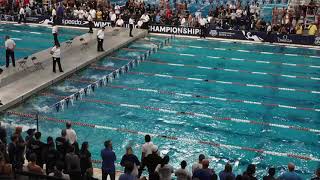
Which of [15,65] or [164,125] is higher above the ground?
[15,65]

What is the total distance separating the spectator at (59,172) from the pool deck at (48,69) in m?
6.36

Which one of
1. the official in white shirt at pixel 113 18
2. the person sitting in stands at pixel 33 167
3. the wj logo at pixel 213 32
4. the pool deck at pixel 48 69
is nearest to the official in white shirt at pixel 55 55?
the pool deck at pixel 48 69

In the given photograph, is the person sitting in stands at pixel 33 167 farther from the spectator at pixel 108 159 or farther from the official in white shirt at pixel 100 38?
the official in white shirt at pixel 100 38

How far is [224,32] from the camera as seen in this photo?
81.7 ft

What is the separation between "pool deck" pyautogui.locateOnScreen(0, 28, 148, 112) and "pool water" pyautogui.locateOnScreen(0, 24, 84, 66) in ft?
5.51

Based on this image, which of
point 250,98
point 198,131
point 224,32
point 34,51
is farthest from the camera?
point 224,32

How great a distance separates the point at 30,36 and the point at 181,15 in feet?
26.8

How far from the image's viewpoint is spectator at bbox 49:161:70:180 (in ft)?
28.5

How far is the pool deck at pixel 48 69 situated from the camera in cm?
1594

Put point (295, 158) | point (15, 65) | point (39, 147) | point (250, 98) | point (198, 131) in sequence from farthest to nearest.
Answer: point (15, 65) < point (250, 98) < point (198, 131) < point (295, 158) < point (39, 147)

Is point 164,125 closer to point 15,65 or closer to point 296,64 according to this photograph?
point 15,65

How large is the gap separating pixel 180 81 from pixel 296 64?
5.72 m

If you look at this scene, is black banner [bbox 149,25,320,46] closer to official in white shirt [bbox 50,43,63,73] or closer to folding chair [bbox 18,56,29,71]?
official in white shirt [bbox 50,43,63,73]

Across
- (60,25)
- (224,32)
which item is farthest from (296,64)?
(60,25)
